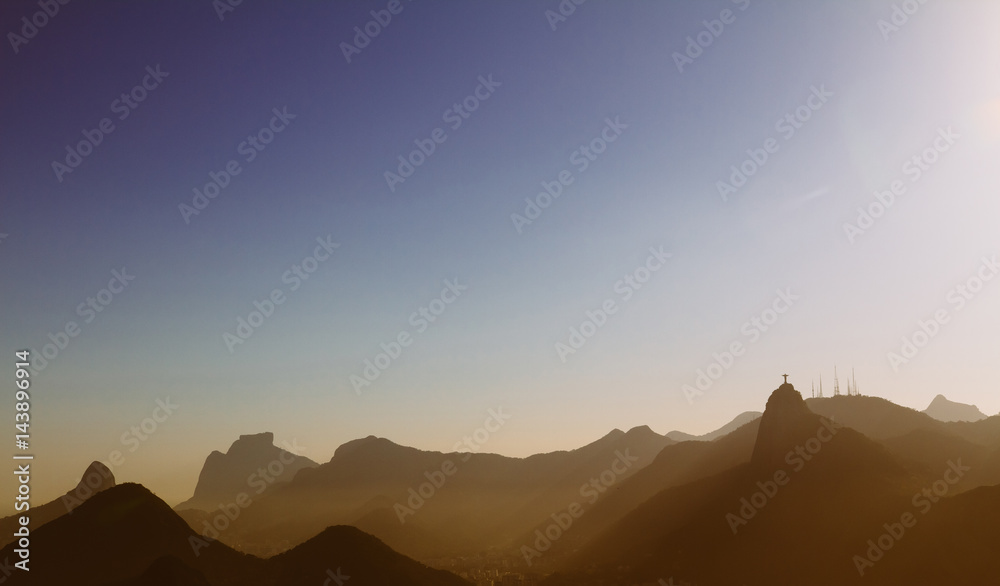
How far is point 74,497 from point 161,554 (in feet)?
321

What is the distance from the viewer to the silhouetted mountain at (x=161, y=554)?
93.2 metres

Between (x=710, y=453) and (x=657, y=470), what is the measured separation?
59.3 ft

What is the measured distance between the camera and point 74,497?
178 metres

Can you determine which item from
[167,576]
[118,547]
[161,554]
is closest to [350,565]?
[167,576]

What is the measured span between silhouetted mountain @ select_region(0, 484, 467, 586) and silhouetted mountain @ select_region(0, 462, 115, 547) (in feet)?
271

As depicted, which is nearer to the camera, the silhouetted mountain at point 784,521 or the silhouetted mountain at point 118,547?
the silhouetted mountain at point 784,521

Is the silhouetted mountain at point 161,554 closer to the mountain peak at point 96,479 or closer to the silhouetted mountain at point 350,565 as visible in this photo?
the silhouetted mountain at point 350,565

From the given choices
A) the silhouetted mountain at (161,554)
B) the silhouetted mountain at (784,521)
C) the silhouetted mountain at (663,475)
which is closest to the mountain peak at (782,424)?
the silhouetted mountain at (784,521)

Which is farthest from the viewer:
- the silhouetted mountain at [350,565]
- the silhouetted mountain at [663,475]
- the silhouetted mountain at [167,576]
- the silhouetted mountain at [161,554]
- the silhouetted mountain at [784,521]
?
the silhouetted mountain at [663,475]

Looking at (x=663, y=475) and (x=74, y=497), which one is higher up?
(x=74, y=497)

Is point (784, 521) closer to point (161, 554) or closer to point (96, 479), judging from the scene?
point (161, 554)

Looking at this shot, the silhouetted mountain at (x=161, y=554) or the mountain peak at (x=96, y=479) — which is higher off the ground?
the mountain peak at (x=96, y=479)

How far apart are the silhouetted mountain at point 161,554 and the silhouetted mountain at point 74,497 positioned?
82.6 meters

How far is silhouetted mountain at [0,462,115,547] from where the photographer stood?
180 metres
